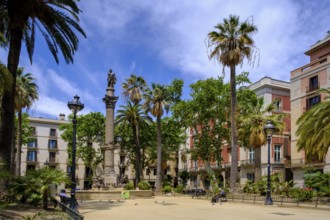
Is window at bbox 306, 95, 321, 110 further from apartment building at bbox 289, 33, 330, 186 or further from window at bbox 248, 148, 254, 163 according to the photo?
window at bbox 248, 148, 254, 163

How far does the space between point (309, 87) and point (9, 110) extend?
3612cm

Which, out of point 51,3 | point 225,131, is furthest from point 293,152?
point 51,3

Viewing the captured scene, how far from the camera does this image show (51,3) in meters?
19.9

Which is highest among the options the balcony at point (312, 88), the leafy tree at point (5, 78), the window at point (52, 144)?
the balcony at point (312, 88)

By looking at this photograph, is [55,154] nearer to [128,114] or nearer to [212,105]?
[128,114]

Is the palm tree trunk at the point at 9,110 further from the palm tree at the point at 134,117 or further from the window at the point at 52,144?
the window at the point at 52,144

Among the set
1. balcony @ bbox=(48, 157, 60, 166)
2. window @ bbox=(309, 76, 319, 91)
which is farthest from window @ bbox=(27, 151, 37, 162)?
window @ bbox=(309, 76, 319, 91)

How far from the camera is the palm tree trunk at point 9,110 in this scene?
58.3ft

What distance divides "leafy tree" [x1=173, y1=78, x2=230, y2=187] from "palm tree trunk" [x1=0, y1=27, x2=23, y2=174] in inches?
1018

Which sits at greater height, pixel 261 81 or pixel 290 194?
pixel 261 81

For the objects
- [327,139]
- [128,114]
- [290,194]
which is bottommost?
[290,194]

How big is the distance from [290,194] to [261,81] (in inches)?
1075

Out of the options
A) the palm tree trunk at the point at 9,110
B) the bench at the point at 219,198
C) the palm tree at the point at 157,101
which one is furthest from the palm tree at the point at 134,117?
the palm tree trunk at the point at 9,110

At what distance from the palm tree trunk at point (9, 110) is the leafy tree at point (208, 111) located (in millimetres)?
25852
